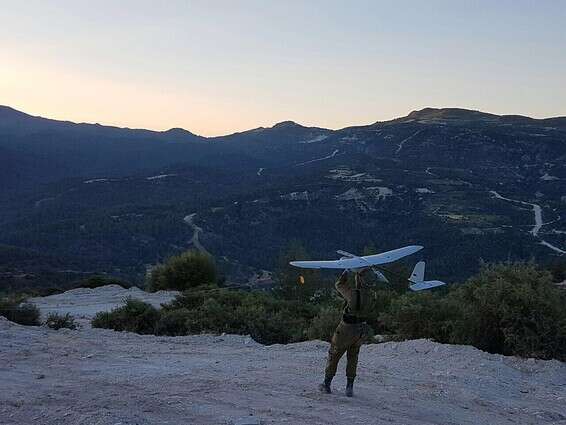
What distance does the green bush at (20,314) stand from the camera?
15281mm

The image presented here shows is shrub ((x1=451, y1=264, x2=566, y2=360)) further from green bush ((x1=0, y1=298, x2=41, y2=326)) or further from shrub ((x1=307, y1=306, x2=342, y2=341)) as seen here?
green bush ((x1=0, y1=298, x2=41, y2=326))

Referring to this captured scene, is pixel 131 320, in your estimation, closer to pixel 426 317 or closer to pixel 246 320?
pixel 246 320

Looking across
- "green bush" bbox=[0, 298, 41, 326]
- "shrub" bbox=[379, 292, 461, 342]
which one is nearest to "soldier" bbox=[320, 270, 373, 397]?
"shrub" bbox=[379, 292, 461, 342]

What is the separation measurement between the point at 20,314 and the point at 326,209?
83.3 meters

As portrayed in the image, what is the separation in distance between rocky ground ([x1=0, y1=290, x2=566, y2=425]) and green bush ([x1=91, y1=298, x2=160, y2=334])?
45.5 inches

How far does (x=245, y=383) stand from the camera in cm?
962

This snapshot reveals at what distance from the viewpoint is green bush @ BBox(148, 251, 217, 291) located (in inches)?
1259

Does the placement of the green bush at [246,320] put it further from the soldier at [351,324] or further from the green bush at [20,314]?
the soldier at [351,324]

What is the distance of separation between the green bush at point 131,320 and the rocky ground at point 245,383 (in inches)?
45.5

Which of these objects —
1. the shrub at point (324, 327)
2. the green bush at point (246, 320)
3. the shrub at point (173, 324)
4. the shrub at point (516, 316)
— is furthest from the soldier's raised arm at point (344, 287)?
the shrub at point (173, 324)

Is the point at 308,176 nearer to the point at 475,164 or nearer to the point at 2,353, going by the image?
the point at 475,164

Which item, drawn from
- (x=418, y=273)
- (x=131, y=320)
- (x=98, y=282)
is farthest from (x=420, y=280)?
(x=98, y=282)

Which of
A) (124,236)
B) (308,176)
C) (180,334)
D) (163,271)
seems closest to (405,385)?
(180,334)

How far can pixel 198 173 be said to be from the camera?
143m
